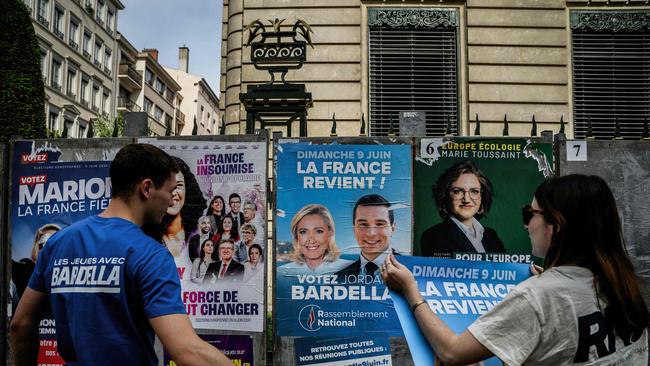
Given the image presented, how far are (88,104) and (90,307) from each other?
52.7 meters

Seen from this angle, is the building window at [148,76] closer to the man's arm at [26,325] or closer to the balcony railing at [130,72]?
the balcony railing at [130,72]

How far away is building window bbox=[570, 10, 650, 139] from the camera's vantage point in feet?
46.0

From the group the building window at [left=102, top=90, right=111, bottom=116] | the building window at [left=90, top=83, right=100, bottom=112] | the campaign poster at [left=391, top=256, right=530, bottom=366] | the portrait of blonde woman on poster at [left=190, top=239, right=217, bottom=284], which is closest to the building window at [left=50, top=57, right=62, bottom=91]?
the building window at [left=90, top=83, right=100, bottom=112]

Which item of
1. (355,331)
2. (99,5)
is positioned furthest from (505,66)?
(99,5)

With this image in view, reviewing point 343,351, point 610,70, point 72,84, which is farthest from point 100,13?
point 343,351

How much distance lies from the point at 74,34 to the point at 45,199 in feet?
159

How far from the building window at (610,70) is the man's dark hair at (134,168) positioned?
12.7 meters

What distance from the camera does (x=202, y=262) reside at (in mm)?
5934

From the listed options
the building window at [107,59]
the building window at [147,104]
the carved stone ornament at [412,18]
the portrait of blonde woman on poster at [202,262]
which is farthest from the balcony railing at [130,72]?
the portrait of blonde woman on poster at [202,262]

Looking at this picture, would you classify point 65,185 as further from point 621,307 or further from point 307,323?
point 621,307

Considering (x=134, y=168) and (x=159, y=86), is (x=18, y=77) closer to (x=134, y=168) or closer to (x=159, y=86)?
(x=134, y=168)

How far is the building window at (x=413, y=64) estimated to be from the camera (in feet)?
45.9

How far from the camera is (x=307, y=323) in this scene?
226 inches

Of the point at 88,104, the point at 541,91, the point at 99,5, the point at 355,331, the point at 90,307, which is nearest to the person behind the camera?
the point at 90,307
